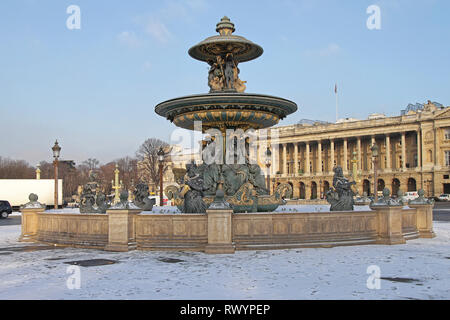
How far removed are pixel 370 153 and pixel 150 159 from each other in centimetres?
5470

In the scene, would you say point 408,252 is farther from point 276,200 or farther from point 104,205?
point 104,205

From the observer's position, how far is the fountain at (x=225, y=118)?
15.0 meters

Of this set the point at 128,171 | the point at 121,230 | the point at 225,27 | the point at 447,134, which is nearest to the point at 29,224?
the point at 121,230

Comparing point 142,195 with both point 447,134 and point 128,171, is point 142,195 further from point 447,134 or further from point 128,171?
point 447,134

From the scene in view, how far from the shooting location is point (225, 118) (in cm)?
1589

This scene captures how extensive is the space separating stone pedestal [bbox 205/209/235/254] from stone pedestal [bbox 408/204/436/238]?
23.6 feet

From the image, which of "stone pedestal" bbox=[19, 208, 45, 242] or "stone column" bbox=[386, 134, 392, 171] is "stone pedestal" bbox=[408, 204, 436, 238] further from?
"stone column" bbox=[386, 134, 392, 171]

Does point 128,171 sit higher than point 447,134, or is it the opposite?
point 447,134

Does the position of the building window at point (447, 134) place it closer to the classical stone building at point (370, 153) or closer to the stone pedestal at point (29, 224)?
the classical stone building at point (370, 153)

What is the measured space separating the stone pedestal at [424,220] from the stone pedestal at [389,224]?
2536 mm

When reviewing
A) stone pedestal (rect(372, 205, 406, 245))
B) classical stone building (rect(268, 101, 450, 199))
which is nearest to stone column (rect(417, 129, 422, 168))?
classical stone building (rect(268, 101, 450, 199))

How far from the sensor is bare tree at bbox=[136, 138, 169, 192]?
223 ft

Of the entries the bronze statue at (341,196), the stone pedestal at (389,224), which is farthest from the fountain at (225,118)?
the stone pedestal at (389,224)

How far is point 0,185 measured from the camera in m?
47.1
